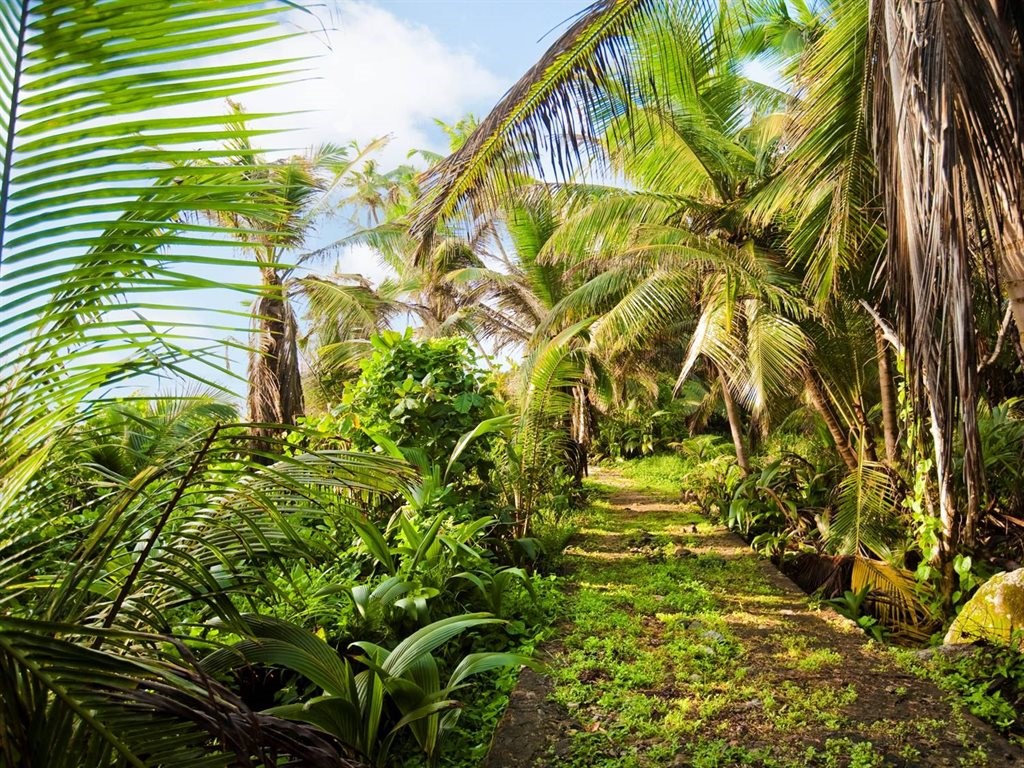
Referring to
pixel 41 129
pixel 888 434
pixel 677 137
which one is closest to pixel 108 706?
pixel 41 129

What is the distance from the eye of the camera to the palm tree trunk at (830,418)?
22.3 ft

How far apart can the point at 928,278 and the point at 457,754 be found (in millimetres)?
2796

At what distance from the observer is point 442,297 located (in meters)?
18.7

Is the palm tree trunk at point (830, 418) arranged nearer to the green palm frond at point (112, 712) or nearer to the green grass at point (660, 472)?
the green grass at point (660, 472)

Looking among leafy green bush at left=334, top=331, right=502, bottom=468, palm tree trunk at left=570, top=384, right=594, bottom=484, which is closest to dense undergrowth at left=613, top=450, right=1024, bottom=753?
palm tree trunk at left=570, top=384, right=594, bottom=484

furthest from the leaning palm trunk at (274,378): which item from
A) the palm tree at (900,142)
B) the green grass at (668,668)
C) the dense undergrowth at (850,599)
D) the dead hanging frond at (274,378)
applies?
the dense undergrowth at (850,599)

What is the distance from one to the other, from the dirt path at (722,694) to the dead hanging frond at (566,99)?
9.92 feet

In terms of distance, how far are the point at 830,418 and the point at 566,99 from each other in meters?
4.71

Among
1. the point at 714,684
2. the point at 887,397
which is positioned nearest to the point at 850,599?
the point at 714,684

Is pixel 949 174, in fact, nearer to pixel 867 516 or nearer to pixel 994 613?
pixel 994 613

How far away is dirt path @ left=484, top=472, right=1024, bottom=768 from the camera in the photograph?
9.23 feet

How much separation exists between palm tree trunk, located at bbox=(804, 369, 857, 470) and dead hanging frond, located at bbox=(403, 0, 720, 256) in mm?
3838

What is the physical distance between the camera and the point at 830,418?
6902mm

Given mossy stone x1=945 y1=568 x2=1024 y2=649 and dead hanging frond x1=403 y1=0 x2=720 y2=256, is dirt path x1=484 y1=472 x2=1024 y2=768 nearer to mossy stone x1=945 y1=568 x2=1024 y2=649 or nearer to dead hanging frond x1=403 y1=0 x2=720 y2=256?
mossy stone x1=945 y1=568 x2=1024 y2=649
